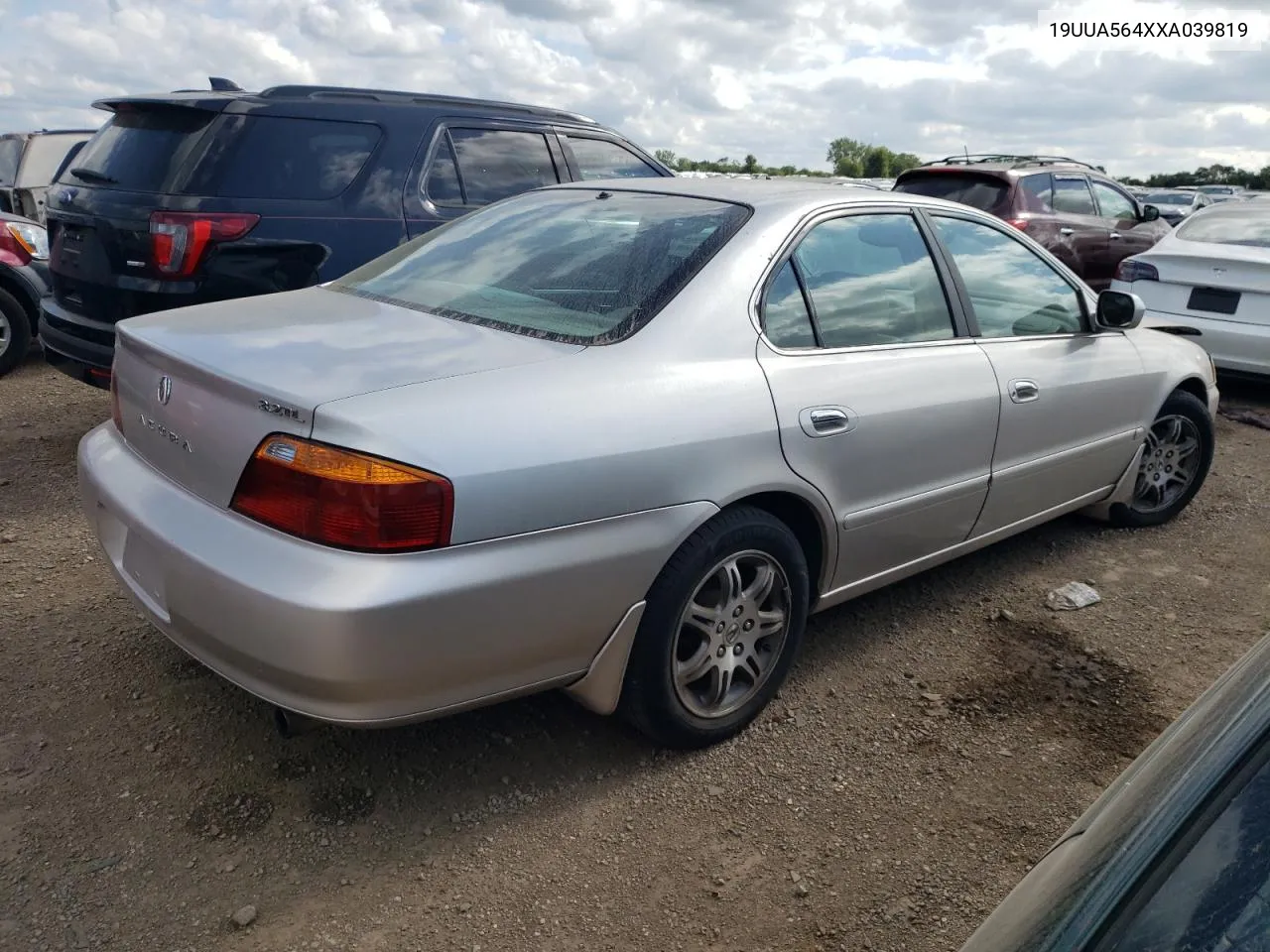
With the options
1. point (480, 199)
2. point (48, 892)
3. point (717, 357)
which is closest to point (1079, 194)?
point (480, 199)

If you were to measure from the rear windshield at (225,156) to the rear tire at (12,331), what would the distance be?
7.30 feet

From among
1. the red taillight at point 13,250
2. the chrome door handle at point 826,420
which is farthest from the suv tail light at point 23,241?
the chrome door handle at point 826,420

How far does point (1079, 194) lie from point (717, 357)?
8.54 metres

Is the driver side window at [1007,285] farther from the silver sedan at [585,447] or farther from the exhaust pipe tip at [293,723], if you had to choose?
the exhaust pipe tip at [293,723]

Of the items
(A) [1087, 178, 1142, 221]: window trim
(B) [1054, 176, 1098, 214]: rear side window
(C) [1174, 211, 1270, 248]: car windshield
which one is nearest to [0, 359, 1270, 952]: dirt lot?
(C) [1174, 211, 1270, 248]: car windshield

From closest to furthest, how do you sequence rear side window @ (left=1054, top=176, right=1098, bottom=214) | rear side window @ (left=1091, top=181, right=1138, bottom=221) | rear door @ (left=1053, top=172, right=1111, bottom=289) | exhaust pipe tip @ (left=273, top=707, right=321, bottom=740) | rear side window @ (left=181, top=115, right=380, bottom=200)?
1. exhaust pipe tip @ (left=273, top=707, right=321, bottom=740)
2. rear side window @ (left=181, top=115, right=380, bottom=200)
3. rear door @ (left=1053, top=172, right=1111, bottom=289)
4. rear side window @ (left=1054, top=176, right=1098, bottom=214)
5. rear side window @ (left=1091, top=181, right=1138, bottom=221)

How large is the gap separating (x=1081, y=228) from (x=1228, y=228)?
2.00 meters

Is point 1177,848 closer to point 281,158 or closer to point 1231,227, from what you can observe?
point 281,158

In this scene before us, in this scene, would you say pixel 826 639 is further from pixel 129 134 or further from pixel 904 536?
pixel 129 134

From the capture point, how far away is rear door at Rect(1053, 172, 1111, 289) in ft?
30.7

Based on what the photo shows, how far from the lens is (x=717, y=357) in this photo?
268cm

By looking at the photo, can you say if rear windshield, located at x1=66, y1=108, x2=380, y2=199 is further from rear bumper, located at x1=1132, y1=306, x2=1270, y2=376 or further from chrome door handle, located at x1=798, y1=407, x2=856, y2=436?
rear bumper, located at x1=1132, y1=306, x2=1270, y2=376

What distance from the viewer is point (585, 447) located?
2316mm

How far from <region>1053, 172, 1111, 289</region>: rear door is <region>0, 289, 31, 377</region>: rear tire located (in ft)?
27.4
